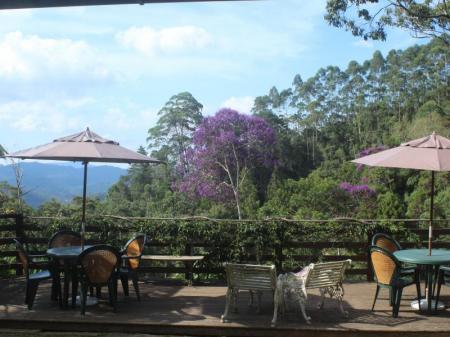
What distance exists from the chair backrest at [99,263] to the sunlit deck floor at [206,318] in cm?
37

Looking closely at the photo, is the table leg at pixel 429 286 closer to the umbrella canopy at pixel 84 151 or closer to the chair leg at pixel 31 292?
the umbrella canopy at pixel 84 151

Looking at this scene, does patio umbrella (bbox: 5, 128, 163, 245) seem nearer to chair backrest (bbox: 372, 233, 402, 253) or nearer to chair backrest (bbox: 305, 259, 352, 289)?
chair backrest (bbox: 305, 259, 352, 289)

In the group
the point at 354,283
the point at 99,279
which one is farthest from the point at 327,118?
the point at 99,279

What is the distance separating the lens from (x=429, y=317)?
532 centimetres

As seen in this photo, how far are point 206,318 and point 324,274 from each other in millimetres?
1274

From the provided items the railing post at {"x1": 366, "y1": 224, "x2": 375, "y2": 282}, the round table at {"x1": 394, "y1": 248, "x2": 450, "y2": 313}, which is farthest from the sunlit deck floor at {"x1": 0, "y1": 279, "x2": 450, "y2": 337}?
the railing post at {"x1": 366, "y1": 224, "x2": 375, "y2": 282}

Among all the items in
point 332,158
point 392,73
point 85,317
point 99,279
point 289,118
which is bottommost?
point 85,317

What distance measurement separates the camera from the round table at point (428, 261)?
5311 millimetres

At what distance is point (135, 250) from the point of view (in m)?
6.18

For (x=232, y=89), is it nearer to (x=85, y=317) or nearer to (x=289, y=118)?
(x=85, y=317)

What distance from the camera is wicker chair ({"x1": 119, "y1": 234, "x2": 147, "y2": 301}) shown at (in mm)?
6059

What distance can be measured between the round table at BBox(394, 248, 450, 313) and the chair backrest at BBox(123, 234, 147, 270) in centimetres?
286

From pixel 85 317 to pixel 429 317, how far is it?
3.45 m

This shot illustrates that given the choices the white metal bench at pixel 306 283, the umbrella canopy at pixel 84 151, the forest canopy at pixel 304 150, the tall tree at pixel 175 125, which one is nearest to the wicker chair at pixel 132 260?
the umbrella canopy at pixel 84 151
